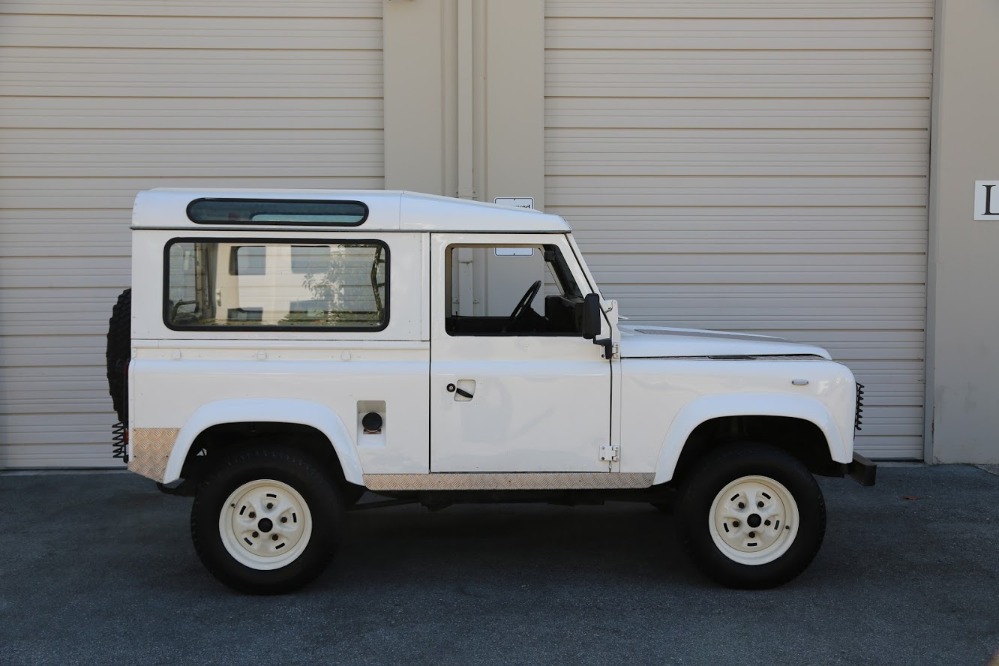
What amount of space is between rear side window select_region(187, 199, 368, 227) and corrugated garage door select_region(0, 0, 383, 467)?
313 cm

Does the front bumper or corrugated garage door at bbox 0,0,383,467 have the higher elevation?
corrugated garage door at bbox 0,0,383,467

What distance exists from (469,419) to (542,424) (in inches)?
15.0

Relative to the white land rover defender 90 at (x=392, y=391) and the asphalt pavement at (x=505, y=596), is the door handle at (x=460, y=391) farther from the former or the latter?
the asphalt pavement at (x=505, y=596)

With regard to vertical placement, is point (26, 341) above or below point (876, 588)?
above

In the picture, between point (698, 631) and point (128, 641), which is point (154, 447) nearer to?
point (128, 641)

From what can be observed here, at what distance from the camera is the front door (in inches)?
194

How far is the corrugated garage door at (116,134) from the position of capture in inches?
310

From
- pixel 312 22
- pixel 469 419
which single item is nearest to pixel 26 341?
pixel 312 22

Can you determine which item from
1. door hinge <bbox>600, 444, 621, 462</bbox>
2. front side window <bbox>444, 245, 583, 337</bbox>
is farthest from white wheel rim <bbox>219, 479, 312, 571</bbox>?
door hinge <bbox>600, 444, 621, 462</bbox>

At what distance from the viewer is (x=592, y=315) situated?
4785 mm

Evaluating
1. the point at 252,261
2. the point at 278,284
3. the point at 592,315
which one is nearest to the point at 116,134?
the point at 252,261

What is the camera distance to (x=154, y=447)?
483 centimetres

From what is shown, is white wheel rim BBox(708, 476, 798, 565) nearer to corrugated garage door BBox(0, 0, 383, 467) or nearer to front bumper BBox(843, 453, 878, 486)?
front bumper BBox(843, 453, 878, 486)

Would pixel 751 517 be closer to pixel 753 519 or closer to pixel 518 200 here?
pixel 753 519
